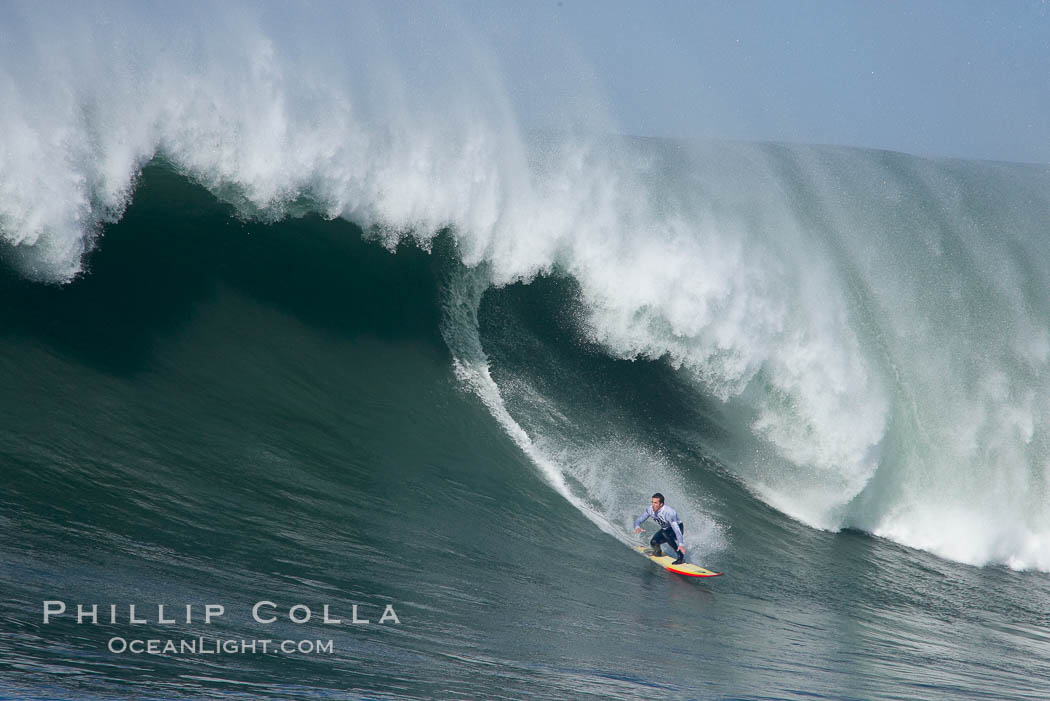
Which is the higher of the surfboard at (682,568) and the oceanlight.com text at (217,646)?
the surfboard at (682,568)

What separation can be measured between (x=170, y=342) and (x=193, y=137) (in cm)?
283

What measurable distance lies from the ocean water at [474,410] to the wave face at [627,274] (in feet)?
0.16

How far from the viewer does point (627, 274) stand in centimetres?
1336

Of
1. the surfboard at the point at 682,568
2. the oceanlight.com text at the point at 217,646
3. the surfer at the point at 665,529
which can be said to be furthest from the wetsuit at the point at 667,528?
the oceanlight.com text at the point at 217,646

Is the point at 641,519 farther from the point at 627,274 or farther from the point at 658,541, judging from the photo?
the point at 627,274

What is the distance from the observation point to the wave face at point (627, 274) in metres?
10.6

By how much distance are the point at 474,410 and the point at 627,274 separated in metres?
3.42

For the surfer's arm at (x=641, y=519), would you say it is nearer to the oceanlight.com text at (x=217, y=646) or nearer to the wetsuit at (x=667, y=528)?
the wetsuit at (x=667, y=528)

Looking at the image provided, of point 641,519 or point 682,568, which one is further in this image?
point 641,519

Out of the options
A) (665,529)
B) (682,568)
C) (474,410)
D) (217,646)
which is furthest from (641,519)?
(217,646)

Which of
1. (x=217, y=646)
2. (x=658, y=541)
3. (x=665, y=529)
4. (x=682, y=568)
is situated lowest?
(x=217, y=646)

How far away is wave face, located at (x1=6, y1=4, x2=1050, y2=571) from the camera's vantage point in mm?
10578

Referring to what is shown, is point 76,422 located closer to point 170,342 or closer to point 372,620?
point 170,342

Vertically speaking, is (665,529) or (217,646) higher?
(665,529)
